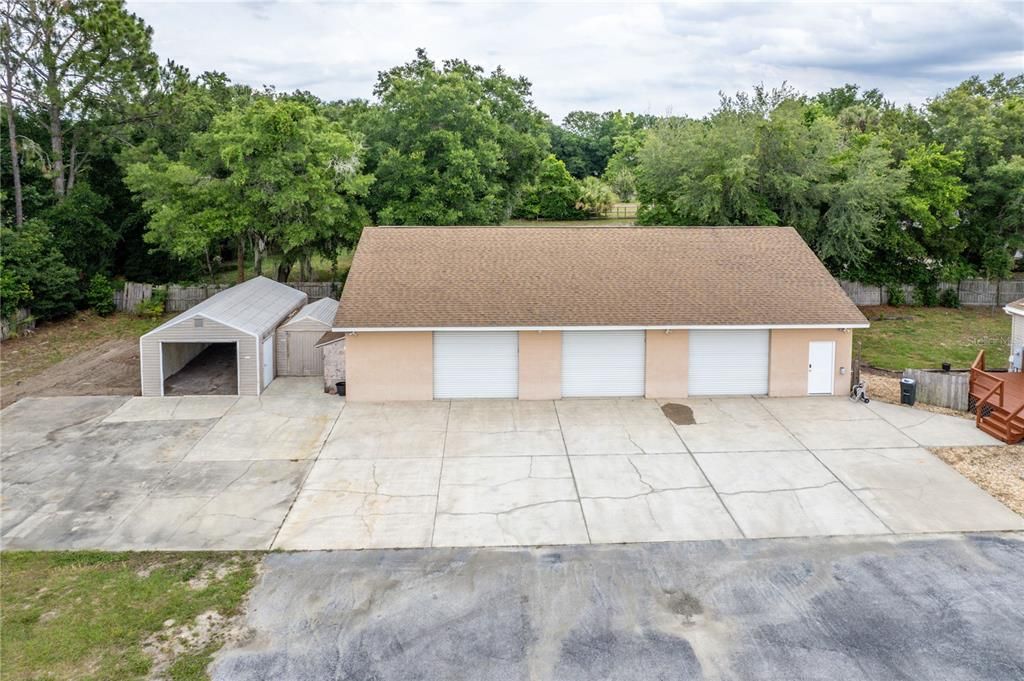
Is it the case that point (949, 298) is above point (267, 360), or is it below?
above

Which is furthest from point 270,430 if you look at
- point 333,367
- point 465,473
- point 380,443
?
point 465,473

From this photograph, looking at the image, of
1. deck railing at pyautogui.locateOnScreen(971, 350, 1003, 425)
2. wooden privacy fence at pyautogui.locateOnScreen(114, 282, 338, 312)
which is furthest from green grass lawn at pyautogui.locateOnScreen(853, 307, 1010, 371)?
wooden privacy fence at pyautogui.locateOnScreen(114, 282, 338, 312)

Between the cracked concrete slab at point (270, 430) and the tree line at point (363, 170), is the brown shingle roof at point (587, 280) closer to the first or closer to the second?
the cracked concrete slab at point (270, 430)

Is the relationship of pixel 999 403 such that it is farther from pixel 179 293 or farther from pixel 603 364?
pixel 179 293

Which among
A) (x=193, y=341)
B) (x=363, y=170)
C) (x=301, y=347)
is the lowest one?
(x=301, y=347)

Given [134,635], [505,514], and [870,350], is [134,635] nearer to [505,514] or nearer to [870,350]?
[505,514]

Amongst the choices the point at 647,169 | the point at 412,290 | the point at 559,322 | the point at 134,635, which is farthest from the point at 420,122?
the point at 134,635
